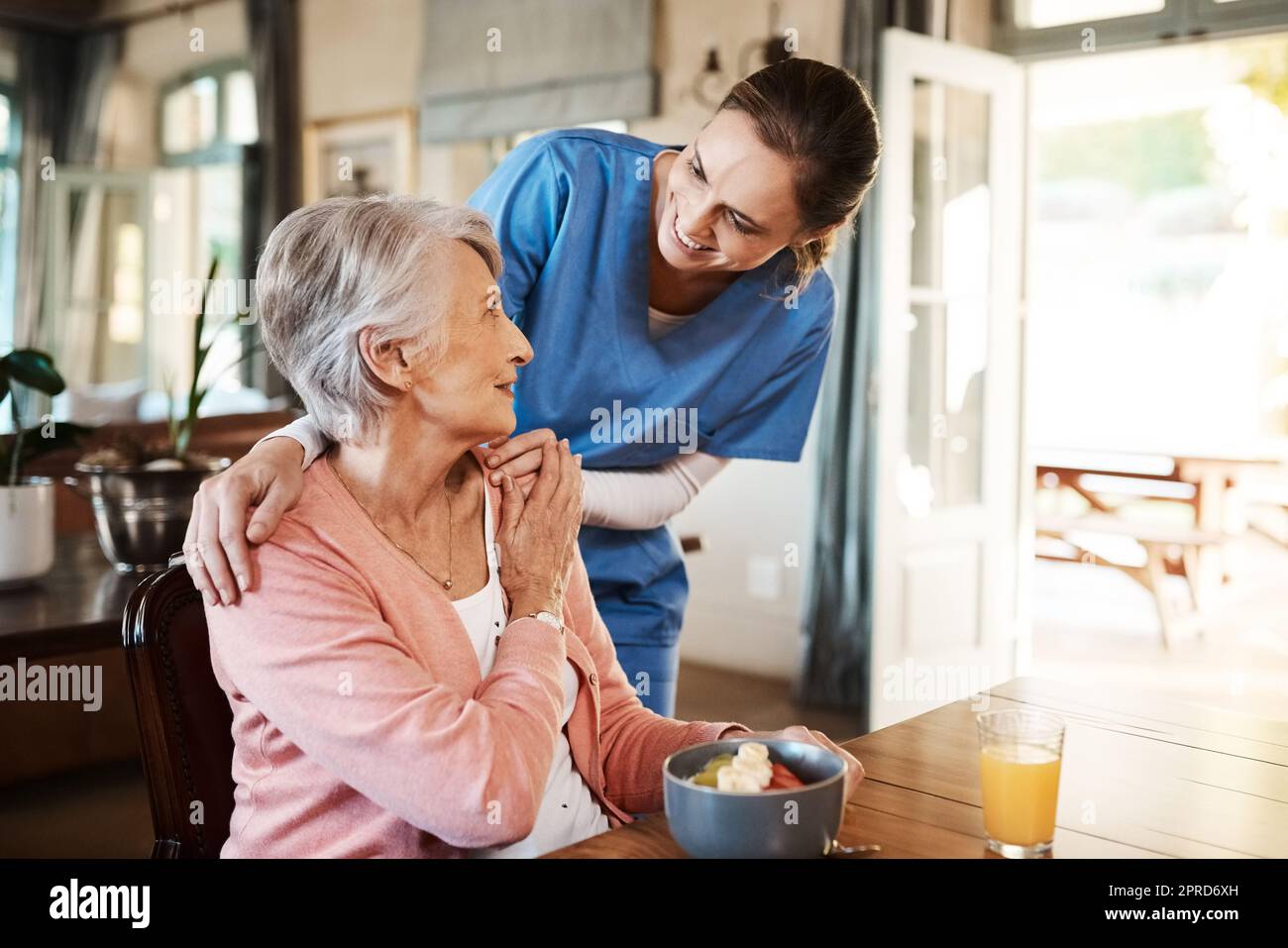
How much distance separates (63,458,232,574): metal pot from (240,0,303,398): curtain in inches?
191

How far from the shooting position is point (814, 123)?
1.50 meters

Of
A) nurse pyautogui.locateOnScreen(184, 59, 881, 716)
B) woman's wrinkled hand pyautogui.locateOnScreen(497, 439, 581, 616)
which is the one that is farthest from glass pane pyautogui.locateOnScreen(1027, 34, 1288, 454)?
woman's wrinkled hand pyautogui.locateOnScreen(497, 439, 581, 616)

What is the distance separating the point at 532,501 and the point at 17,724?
145cm

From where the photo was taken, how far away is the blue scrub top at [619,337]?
1730 mm

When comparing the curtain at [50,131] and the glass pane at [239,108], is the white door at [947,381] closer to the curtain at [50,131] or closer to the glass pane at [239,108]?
the glass pane at [239,108]

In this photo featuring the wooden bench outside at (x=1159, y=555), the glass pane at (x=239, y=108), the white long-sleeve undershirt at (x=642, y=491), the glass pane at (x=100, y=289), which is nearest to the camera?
the white long-sleeve undershirt at (x=642, y=491)

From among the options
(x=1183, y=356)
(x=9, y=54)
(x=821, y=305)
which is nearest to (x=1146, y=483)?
(x=1183, y=356)

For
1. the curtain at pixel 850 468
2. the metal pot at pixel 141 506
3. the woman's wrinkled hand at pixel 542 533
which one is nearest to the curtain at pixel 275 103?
the curtain at pixel 850 468

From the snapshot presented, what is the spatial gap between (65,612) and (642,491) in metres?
0.96

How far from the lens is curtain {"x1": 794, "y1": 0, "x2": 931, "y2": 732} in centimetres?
418

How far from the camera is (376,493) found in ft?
4.03

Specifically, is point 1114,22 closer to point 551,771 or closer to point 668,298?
point 668,298

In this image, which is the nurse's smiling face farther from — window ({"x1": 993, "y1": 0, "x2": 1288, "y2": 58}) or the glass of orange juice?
window ({"x1": 993, "y1": 0, "x2": 1288, "y2": 58})
